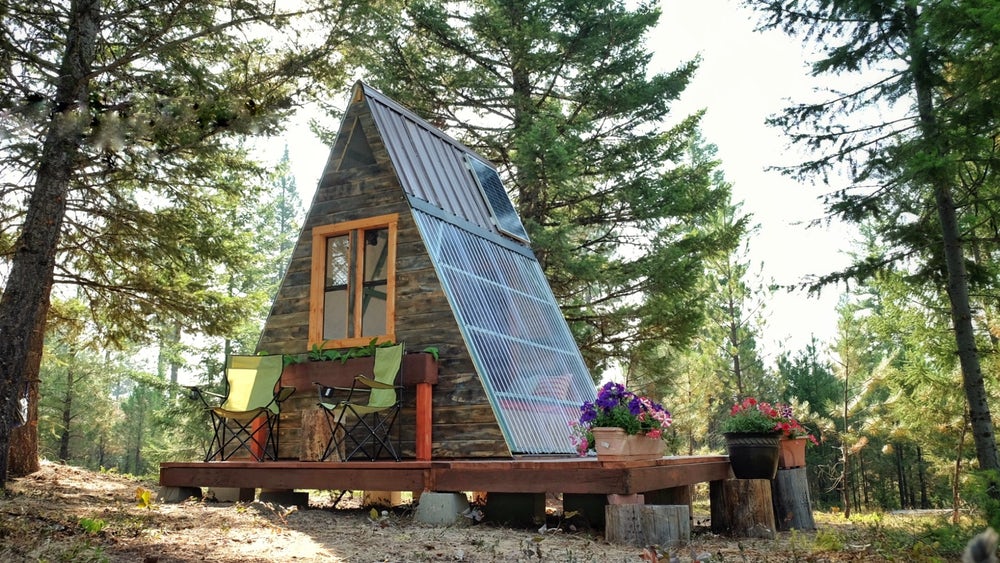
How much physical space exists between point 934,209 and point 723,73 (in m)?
5.53

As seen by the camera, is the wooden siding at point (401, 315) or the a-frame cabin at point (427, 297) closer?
the wooden siding at point (401, 315)

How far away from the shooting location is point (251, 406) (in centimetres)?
772

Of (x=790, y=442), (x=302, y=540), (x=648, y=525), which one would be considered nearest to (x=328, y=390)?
(x=302, y=540)

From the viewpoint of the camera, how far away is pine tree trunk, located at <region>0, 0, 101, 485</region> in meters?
6.69

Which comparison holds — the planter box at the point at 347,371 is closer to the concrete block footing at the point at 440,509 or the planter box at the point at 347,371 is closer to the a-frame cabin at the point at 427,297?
the a-frame cabin at the point at 427,297

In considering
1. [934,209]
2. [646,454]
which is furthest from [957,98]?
[646,454]

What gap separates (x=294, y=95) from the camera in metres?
9.59

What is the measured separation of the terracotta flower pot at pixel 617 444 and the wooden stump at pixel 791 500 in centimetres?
262

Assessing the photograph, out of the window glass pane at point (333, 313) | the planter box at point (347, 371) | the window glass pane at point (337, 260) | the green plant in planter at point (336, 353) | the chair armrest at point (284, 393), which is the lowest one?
the chair armrest at point (284, 393)

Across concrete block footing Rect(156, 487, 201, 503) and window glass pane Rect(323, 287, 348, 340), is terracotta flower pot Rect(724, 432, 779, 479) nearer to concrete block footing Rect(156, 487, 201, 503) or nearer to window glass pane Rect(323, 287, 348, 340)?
window glass pane Rect(323, 287, 348, 340)

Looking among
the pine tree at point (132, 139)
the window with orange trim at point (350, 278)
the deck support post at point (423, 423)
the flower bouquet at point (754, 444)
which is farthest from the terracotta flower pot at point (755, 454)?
the pine tree at point (132, 139)

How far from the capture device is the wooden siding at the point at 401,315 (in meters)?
7.14

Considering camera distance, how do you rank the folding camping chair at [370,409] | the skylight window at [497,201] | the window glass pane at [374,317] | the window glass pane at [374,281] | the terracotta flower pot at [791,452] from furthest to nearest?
the skylight window at [497,201] < the window glass pane at [374,317] < the window glass pane at [374,281] < the terracotta flower pot at [791,452] < the folding camping chair at [370,409]

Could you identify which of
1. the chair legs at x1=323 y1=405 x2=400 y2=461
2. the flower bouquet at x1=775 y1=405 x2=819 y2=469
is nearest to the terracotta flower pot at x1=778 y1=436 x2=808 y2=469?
the flower bouquet at x1=775 y1=405 x2=819 y2=469
